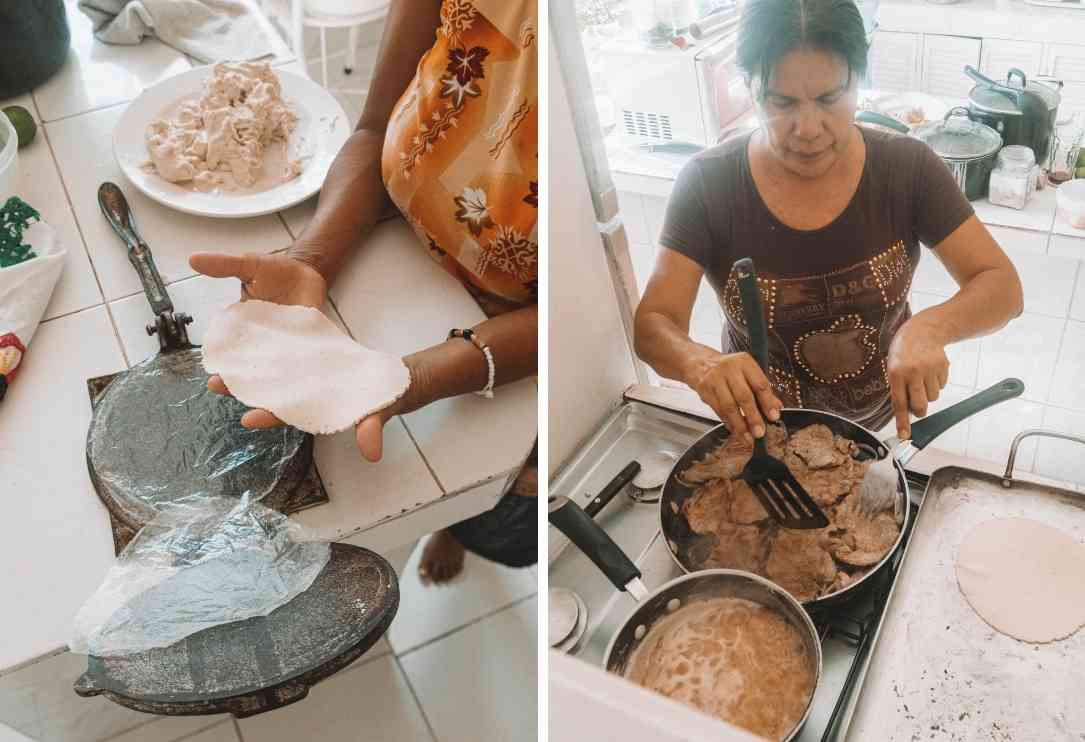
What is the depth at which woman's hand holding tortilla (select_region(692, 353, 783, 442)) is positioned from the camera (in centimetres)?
77

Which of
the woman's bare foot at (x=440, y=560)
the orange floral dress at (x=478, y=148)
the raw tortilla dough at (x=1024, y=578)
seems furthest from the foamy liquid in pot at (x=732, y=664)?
the woman's bare foot at (x=440, y=560)

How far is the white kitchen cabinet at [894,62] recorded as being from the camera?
668 millimetres

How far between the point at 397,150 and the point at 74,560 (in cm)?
52

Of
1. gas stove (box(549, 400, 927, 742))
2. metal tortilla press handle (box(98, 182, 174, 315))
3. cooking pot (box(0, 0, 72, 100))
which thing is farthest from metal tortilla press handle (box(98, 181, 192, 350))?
gas stove (box(549, 400, 927, 742))

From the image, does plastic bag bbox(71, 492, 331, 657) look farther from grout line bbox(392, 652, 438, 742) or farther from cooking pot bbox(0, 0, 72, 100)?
cooking pot bbox(0, 0, 72, 100)

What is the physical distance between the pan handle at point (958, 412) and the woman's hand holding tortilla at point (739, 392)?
0.10 meters

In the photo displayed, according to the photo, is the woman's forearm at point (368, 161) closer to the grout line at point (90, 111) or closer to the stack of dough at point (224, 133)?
the stack of dough at point (224, 133)

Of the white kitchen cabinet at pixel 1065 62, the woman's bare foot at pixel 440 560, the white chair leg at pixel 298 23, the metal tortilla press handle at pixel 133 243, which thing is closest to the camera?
the white kitchen cabinet at pixel 1065 62

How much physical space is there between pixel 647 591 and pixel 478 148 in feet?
1.65

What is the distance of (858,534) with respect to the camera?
2.41ft

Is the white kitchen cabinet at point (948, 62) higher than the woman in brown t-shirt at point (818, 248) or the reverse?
higher

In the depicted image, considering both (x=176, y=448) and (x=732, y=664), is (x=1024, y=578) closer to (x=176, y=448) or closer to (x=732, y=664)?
(x=732, y=664)

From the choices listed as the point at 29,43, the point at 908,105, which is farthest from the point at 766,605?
the point at 29,43

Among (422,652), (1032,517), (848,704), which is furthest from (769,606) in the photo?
(422,652)
